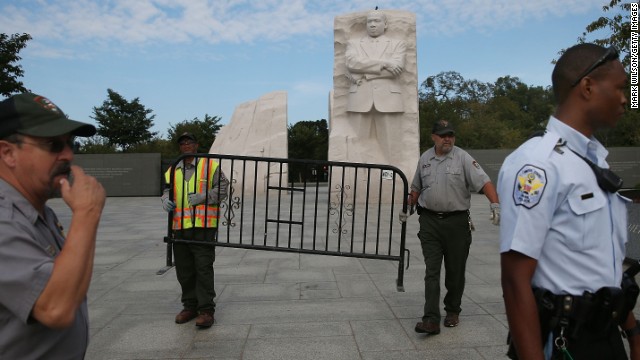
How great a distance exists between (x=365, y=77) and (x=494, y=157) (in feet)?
28.5

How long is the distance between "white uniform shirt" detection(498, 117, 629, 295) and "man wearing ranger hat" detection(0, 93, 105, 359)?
4.04 feet

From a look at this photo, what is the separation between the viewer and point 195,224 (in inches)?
150

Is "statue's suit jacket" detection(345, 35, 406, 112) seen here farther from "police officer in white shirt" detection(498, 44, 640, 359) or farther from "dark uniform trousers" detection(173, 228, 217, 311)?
"police officer in white shirt" detection(498, 44, 640, 359)

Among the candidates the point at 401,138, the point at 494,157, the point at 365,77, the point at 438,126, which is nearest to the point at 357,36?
the point at 365,77

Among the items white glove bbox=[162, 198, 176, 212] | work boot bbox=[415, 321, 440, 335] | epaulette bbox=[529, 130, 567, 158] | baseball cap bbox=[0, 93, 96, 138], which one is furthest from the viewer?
white glove bbox=[162, 198, 176, 212]

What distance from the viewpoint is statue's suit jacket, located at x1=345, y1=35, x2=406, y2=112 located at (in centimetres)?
1297

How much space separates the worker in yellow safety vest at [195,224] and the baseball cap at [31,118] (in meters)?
2.43

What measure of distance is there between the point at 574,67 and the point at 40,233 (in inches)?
66.4

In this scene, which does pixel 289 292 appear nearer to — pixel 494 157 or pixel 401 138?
pixel 401 138

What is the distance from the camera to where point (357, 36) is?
13.7 meters

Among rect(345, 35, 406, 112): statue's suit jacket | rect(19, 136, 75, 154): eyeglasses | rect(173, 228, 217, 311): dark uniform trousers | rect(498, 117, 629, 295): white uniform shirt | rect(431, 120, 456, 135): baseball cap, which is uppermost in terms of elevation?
rect(345, 35, 406, 112): statue's suit jacket

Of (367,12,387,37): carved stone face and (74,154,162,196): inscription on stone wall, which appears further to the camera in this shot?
(74,154,162,196): inscription on stone wall

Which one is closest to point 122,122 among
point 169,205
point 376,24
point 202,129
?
point 202,129

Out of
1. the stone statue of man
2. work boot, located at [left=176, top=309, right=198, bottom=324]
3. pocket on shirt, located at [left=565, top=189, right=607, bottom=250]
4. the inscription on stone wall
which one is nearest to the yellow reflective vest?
work boot, located at [left=176, top=309, right=198, bottom=324]
